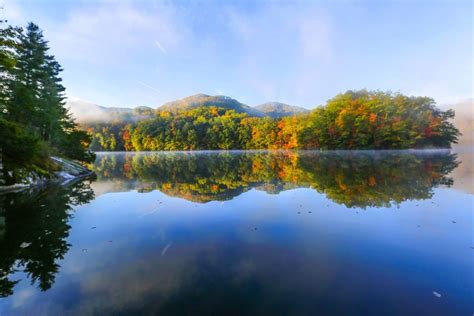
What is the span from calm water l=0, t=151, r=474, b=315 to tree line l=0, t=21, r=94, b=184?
464 centimetres

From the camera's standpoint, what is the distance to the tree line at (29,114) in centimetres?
1329

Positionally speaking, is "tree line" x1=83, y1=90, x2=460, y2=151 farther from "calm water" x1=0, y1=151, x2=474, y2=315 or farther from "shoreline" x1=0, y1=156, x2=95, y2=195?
"shoreline" x1=0, y1=156, x2=95, y2=195

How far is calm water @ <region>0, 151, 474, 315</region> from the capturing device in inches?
153

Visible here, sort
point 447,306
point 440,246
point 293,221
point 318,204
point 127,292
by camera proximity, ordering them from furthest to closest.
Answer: point 318,204 < point 293,221 < point 440,246 < point 127,292 < point 447,306

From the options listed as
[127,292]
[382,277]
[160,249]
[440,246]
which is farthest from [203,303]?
[440,246]

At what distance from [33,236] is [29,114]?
65.2ft

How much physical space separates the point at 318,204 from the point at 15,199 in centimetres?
1468

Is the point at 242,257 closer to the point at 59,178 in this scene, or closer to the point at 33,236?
the point at 33,236

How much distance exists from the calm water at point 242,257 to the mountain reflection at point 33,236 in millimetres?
38

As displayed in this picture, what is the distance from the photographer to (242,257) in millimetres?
5531

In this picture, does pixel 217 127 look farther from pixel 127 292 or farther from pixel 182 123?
pixel 127 292

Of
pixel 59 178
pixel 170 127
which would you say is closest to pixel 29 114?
pixel 59 178

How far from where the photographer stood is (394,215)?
828cm

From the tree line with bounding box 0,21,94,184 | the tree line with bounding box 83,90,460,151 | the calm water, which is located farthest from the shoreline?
the tree line with bounding box 83,90,460,151
